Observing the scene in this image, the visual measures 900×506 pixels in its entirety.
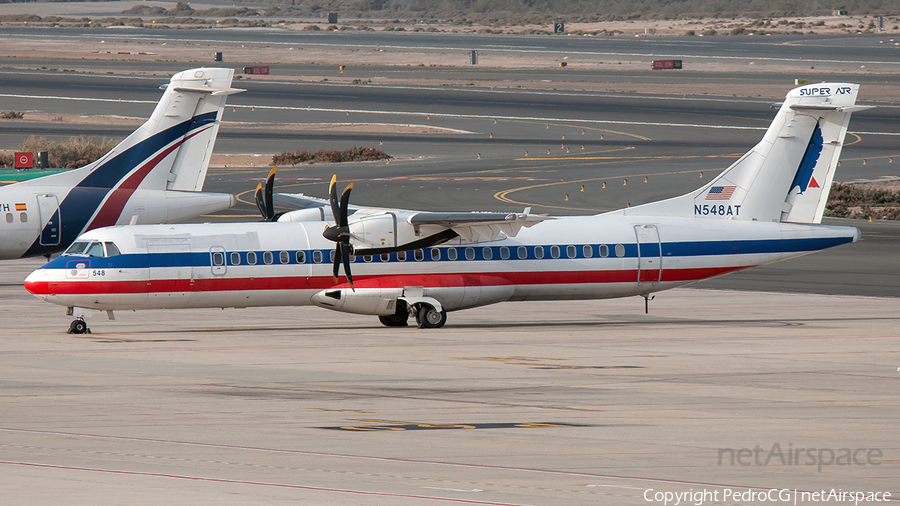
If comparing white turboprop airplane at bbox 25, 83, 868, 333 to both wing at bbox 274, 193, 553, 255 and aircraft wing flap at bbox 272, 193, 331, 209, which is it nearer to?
wing at bbox 274, 193, 553, 255

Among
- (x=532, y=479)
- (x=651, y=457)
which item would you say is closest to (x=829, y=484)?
(x=651, y=457)

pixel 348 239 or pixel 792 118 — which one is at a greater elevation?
pixel 792 118

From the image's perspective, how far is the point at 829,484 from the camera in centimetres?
1484

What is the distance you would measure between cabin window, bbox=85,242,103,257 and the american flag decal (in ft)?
56.9

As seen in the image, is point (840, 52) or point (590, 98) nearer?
point (590, 98)

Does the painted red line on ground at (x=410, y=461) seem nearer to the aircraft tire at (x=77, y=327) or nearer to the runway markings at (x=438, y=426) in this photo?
the runway markings at (x=438, y=426)

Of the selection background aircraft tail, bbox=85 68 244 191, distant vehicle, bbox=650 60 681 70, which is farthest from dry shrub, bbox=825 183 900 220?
distant vehicle, bbox=650 60 681 70

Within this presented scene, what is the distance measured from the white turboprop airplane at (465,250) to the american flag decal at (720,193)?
0.04 meters

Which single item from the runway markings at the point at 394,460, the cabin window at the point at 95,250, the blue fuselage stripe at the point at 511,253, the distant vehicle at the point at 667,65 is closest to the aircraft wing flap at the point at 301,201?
the blue fuselage stripe at the point at 511,253

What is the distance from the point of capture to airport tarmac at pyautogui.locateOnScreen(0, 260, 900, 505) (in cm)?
1494

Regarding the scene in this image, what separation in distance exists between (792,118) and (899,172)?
40.7 m

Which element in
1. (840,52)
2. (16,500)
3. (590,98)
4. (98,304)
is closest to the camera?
(16,500)

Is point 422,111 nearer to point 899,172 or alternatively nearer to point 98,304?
point 899,172

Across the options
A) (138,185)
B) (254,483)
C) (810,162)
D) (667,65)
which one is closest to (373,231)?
(138,185)
